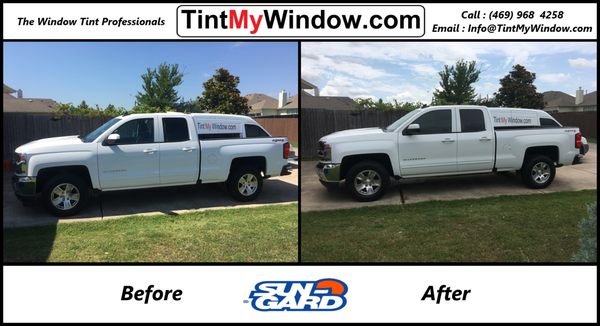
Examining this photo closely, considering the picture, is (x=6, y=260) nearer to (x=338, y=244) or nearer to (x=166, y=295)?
(x=166, y=295)

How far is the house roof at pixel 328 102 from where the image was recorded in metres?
10.1

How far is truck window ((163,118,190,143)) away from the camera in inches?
244

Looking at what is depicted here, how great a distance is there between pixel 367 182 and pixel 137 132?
3847 millimetres

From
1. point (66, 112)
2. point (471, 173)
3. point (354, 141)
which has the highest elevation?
point (66, 112)

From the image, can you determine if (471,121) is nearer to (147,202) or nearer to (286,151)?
(286,151)

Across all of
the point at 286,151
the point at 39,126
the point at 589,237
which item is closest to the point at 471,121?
the point at 286,151

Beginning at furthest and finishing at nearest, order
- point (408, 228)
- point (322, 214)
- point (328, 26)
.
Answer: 1. point (322, 214)
2. point (408, 228)
3. point (328, 26)

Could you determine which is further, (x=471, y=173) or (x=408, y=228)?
(x=471, y=173)

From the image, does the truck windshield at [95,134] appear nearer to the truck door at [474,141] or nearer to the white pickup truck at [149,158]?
the white pickup truck at [149,158]

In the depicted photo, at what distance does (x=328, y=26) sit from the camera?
3854 millimetres

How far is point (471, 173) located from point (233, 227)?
4.41 meters

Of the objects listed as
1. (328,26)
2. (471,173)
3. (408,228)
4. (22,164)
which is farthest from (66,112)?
(471,173)

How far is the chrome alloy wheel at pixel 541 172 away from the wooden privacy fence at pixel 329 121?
412 cm

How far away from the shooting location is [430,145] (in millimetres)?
6484
